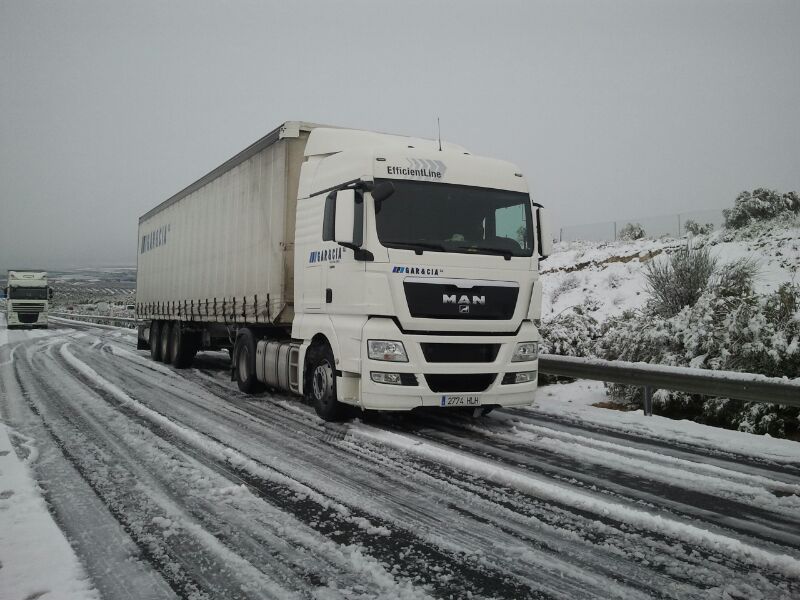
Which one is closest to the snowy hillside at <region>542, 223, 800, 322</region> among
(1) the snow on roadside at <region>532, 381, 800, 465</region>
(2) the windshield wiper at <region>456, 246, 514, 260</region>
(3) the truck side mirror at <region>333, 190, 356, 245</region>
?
(1) the snow on roadside at <region>532, 381, 800, 465</region>

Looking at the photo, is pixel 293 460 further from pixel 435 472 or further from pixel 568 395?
pixel 568 395

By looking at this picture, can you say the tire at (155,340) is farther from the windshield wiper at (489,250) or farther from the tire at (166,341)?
the windshield wiper at (489,250)

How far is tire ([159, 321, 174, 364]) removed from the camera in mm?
15321

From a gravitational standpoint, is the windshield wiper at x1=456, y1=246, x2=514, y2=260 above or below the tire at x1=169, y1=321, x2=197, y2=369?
above

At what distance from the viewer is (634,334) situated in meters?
10.2

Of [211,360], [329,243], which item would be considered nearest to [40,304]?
[211,360]

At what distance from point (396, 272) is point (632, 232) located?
117 feet

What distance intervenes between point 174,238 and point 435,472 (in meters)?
11.8

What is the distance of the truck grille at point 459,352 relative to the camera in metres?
6.74

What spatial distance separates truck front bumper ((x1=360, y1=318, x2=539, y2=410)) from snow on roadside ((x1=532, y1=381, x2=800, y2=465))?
5.65 feet

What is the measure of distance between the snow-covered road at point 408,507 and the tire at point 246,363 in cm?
226

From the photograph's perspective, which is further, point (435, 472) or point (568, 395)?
point (568, 395)

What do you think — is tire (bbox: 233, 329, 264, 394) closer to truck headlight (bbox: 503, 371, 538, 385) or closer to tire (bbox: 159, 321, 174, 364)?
truck headlight (bbox: 503, 371, 538, 385)

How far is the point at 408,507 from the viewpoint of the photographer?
173 inches
